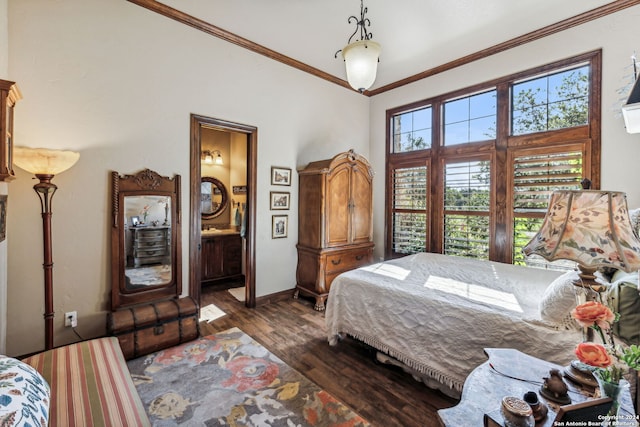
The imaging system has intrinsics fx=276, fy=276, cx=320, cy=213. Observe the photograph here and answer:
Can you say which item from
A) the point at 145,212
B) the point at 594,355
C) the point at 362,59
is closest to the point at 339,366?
the point at 594,355

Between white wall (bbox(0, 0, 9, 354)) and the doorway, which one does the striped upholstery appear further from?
the doorway

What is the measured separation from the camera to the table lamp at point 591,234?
0.96 meters

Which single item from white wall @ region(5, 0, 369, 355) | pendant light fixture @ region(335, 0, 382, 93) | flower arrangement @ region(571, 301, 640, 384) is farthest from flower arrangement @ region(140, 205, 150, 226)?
flower arrangement @ region(571, 301, 640, 384)

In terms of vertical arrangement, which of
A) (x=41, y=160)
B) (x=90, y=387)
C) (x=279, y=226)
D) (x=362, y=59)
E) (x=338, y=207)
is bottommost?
(x=90, y=387)

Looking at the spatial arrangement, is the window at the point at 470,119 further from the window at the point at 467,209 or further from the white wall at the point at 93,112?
the white wall at the point at 93,112

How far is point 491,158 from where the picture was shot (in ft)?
11.7

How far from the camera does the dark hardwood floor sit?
1815mm

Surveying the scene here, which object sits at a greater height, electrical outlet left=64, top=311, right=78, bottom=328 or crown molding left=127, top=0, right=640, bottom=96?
crown molding left=127, top=0, right=640, bottom=96

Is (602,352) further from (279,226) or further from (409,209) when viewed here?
(409,209)

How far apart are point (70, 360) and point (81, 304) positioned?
108 cm

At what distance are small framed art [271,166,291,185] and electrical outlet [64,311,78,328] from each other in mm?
2334

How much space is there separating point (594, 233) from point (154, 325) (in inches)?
117

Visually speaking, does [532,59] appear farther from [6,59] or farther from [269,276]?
[6,59]

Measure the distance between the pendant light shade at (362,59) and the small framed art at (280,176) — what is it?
1780 millimetres
